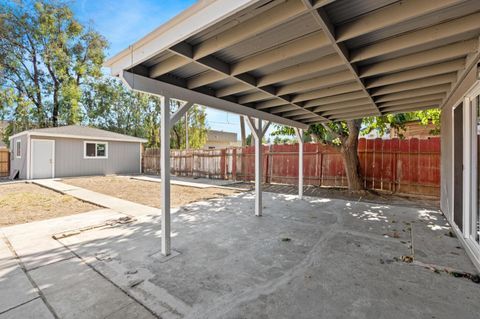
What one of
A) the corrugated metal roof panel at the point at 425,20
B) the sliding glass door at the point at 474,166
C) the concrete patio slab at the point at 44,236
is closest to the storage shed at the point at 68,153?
the concrete patio slab at the point at 44,236

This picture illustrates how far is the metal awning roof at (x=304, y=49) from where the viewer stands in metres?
1.84

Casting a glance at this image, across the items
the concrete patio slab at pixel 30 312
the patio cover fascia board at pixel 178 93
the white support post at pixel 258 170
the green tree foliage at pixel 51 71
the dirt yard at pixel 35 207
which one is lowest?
the concrete patio slab at pixel 30 312

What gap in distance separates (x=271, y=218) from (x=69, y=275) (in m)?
3.29

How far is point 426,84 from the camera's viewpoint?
349 centimetres

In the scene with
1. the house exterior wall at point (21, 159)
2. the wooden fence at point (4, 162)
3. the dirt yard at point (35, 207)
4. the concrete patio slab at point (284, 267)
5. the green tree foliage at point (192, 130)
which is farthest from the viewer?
the green tree foliage at point (192, 130)

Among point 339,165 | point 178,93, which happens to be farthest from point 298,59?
point 339,165

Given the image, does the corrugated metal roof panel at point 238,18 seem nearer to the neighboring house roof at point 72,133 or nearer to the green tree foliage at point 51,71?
the neighboring house roof at point 72,133

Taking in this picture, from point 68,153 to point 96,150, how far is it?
4.34 feet

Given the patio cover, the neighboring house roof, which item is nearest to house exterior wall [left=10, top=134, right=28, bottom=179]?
the neighboring house roof

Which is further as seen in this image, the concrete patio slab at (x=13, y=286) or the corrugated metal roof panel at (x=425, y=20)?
the concrete patio slab at (x=13, y=286)

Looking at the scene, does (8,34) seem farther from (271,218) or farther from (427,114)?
(427,114)

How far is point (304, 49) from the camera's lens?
230 cm

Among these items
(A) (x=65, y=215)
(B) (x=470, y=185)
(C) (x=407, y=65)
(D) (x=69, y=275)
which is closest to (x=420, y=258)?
(B) (x=470, y=185)

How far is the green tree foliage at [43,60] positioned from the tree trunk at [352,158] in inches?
728
